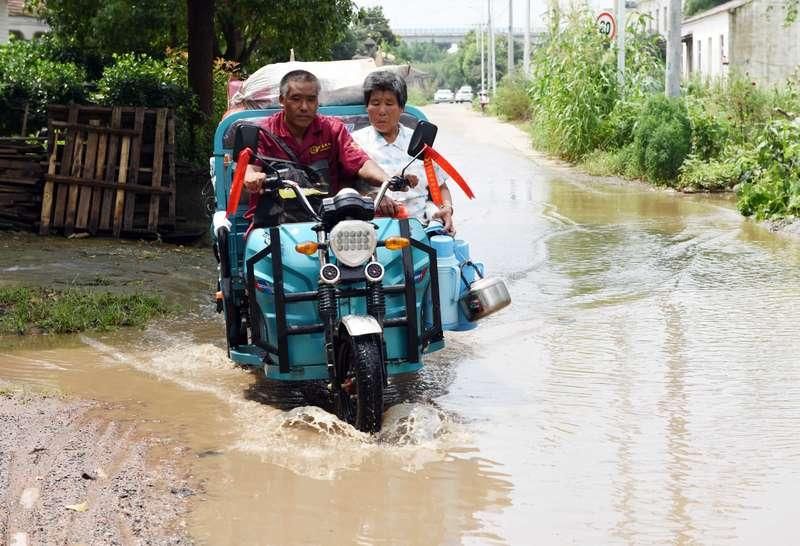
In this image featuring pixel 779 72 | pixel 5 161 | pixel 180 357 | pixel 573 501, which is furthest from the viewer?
pixel 779 72

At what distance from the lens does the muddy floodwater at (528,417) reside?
5480mm

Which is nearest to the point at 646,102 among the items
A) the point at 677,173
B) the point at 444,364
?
the point at 677,173

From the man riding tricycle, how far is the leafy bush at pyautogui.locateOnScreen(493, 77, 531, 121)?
124 feet

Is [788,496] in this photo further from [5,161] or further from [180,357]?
[5,161]

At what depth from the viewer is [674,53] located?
23.0 meters

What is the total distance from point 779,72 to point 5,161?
35377mm

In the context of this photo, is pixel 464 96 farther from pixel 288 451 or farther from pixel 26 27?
pixel 288 451

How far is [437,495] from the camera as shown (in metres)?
5.80

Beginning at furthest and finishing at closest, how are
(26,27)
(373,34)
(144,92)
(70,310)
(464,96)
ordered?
(464,96) → (373,34) → (26,27) → (144,92) → (70,310)

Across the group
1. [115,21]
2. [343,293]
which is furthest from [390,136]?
[115,21]

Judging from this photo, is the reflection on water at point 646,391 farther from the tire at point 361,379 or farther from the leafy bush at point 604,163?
the leafy bush at point 604,163

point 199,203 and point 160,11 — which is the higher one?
point 160,11

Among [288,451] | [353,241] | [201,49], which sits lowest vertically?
[288,451]

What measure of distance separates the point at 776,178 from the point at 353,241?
34.7 ft
